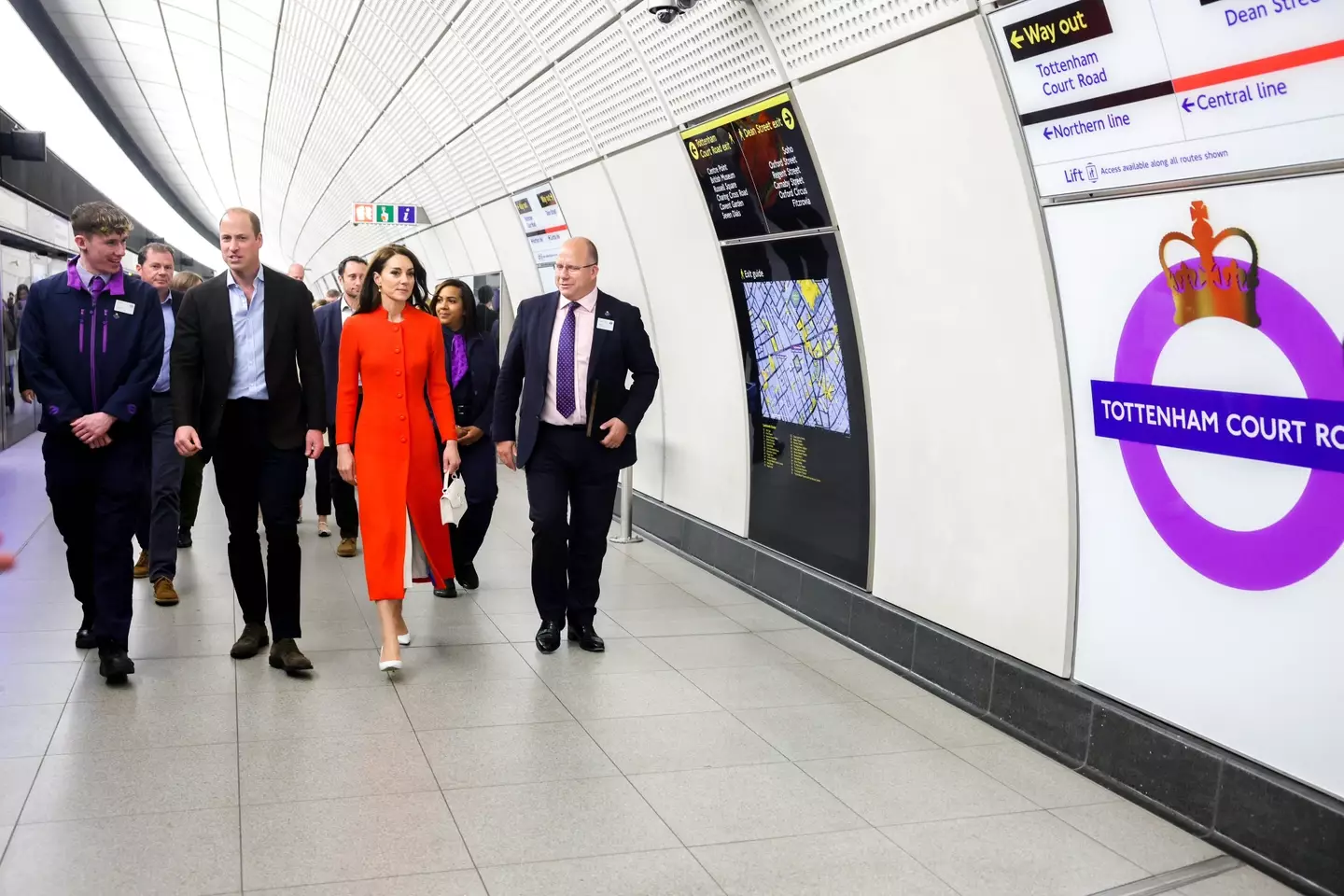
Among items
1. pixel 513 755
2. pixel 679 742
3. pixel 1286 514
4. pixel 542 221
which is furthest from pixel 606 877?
pixel 542 221

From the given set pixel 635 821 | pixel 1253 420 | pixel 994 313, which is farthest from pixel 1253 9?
pixel 635 821

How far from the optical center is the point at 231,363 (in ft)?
15.9

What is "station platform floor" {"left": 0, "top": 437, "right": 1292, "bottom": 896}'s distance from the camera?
315 centimetres

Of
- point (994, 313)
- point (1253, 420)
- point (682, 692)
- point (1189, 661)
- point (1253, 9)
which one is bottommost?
point (682, 692)

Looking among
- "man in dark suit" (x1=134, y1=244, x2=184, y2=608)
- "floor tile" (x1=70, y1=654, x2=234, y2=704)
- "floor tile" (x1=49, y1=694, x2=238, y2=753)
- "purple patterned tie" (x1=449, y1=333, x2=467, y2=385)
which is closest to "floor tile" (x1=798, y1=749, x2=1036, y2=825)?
"floor tile" (x1=49, y1=694, x2=238, y2=753)

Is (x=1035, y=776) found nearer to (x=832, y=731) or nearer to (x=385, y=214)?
(x=832, y=731)

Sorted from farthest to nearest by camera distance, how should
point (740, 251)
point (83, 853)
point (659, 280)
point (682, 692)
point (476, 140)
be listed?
1. point (476, 140)
2. point (659, 280)
3. point (740, 251)
4. point (682, 692)
5. point (83, 853)

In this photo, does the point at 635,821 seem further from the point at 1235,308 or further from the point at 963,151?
the point at 963,151

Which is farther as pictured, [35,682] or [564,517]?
[564,517]

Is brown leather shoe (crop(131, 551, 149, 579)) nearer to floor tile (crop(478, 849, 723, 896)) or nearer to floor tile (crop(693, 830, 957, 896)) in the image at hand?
floor tile (crop(478, 849, 723, 896))

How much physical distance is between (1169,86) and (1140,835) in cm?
225

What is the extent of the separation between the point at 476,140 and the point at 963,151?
7128 millimetres

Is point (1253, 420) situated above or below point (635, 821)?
above

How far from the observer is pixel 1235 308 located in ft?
11.3
